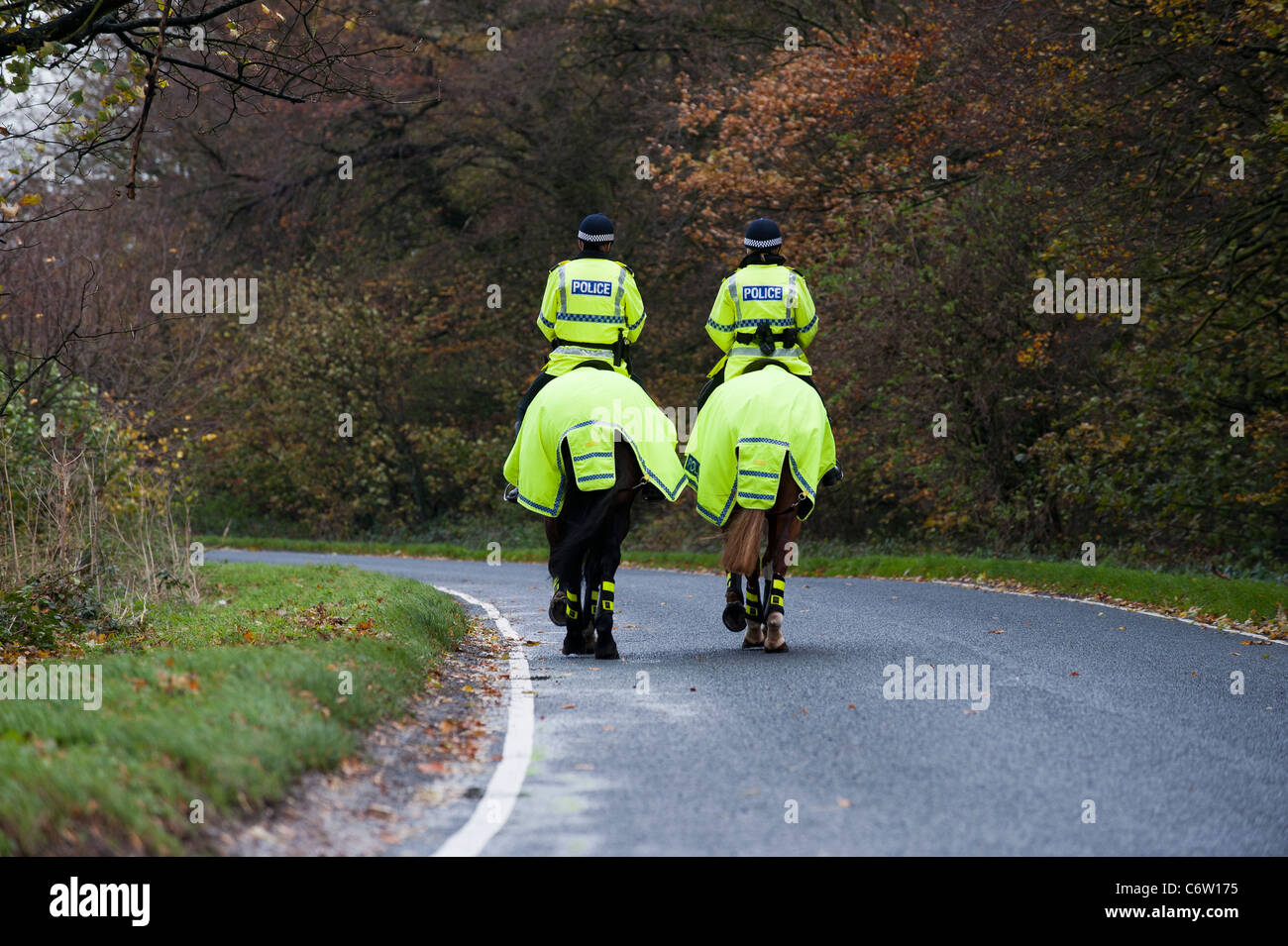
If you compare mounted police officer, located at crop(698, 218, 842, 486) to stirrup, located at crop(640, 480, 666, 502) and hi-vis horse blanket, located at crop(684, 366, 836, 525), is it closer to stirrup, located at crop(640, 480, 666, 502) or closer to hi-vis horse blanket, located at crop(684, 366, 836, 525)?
hi-vis horse blanket, located at crop(684, 366, 836, 525)

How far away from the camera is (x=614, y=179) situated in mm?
33594

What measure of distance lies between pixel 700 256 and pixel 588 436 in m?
21.4

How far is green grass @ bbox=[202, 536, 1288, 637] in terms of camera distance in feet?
42.8

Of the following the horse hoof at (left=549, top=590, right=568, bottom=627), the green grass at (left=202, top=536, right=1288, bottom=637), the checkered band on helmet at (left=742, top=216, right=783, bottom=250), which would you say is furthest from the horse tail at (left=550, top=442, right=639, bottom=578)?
the green grass at (left=202, top=536, right=1288, bottom=637)

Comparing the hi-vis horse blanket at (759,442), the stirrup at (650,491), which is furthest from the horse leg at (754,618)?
the stirrup at (650,491)

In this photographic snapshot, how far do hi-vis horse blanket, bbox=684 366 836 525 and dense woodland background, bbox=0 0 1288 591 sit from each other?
3.15m

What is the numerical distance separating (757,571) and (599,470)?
133 centimetres

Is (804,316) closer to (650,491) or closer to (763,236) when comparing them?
(763,236)

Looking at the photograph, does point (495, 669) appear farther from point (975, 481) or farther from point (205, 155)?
point (205, 155)

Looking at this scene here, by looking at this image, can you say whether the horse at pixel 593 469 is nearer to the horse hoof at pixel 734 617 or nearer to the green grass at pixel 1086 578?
the horse hoof at pixel 734 617

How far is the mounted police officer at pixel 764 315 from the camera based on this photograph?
33.9 ft

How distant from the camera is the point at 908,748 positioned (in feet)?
22.0

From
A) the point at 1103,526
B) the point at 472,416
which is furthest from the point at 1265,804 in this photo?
the point at 472,416

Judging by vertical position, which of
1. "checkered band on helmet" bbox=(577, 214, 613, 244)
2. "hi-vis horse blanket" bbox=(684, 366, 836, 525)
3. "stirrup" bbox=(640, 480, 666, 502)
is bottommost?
"stirrup" bbox=(640, 480, 666, 502)
